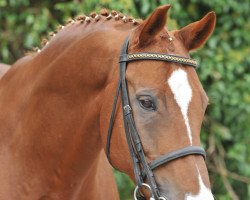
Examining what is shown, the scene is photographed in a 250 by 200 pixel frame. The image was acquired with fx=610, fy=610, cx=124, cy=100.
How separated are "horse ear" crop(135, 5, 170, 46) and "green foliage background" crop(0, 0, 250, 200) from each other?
195 cm

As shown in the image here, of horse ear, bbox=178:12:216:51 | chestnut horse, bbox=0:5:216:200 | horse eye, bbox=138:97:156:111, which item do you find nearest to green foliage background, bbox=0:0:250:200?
chestnut horse, bbox=0:5:216:200

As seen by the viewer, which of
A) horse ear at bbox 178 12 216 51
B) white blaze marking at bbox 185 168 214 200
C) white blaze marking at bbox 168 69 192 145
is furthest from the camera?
horse ear at bbox 178 12 216 51

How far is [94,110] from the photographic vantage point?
7.38 feet

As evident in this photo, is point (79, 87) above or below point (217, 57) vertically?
above

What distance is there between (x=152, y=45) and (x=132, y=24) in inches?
8.4

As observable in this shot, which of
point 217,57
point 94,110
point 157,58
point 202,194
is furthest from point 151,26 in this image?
point 217,57

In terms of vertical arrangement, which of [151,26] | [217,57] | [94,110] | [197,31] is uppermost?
[151,26]

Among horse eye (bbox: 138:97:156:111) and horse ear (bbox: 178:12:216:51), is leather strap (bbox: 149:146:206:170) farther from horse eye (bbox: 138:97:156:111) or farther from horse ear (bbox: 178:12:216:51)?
horse ear (bbox: 178:12:216:51)

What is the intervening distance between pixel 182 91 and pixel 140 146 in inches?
9.1

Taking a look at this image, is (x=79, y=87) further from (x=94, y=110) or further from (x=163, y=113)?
(x=163, y=113)

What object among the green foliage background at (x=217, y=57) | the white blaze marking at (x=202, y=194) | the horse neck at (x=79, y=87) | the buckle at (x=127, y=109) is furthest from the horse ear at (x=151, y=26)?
the green foliage background at (x=217, y=57)

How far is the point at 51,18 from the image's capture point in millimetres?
4227

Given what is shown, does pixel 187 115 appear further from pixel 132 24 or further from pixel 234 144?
pixel 234 144

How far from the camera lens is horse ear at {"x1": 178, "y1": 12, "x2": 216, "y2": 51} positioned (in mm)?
2195
